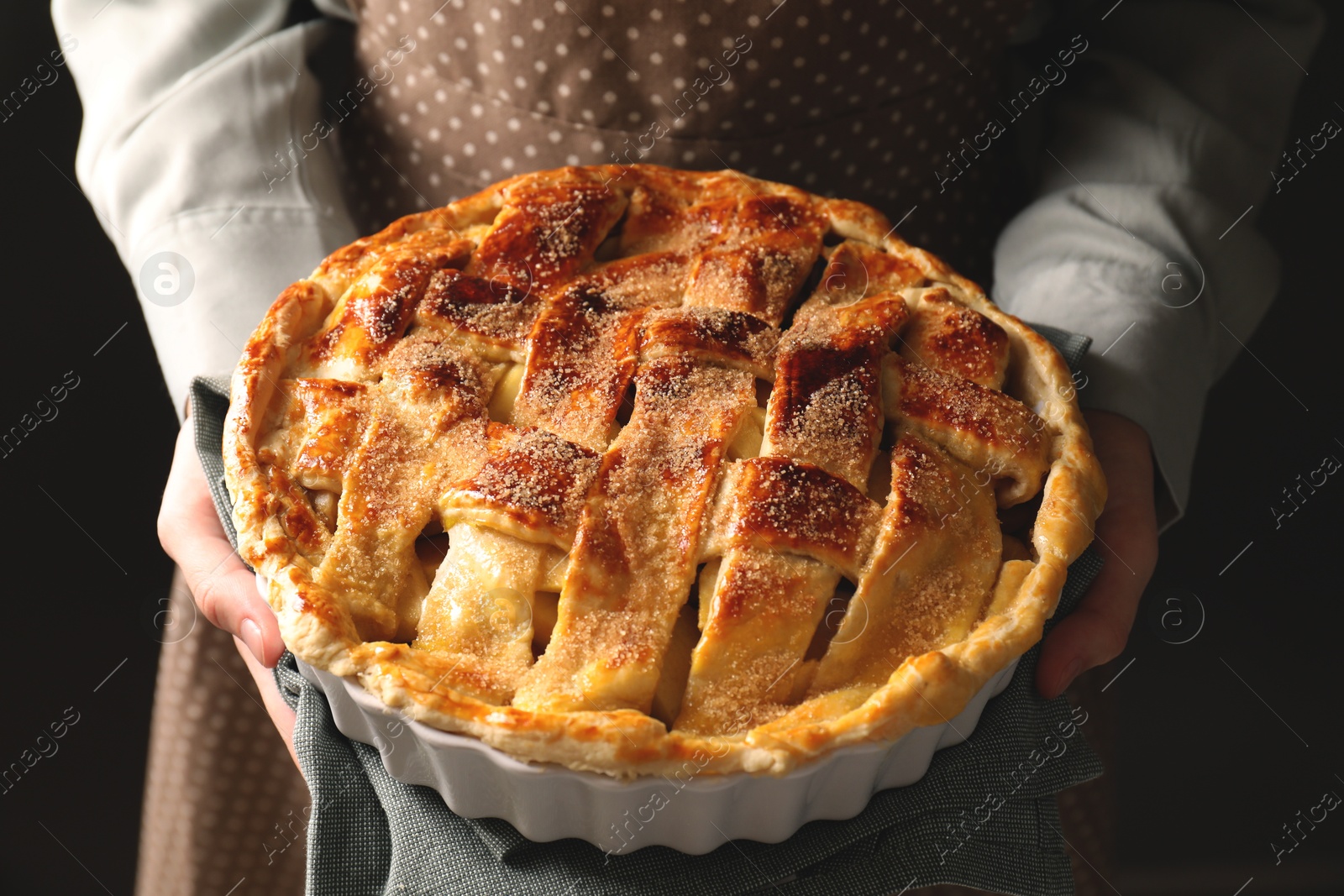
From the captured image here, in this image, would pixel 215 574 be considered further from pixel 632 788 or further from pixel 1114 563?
pixel 1114 563

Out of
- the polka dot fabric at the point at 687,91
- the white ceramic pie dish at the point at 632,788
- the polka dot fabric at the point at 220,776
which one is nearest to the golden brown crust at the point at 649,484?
the white ceramic pie dish at the point at 632,788

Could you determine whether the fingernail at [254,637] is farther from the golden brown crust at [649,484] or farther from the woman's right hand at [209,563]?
the golden brown crust at [649,484]

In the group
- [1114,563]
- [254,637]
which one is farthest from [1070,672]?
[254,637]

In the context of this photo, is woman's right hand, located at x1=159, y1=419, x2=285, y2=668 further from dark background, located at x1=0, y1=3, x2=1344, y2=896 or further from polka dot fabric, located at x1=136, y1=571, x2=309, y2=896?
dark background, located at x1=0, y1=3, x2=1344, y2=896

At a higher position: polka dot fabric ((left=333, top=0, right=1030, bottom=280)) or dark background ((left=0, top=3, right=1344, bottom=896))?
polka dot fabric ((left=333, top=0, right=1030, bottom=280))

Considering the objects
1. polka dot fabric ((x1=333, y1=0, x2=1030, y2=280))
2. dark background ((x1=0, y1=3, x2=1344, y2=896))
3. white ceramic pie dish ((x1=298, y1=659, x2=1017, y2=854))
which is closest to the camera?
white ceramic pie dish ((x1=298, y1=659, x2=1017, y2=854))

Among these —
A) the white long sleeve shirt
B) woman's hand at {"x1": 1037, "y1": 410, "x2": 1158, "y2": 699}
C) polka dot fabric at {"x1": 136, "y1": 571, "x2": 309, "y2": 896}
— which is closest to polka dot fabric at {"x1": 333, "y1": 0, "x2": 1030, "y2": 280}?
the white long sleeve shirt

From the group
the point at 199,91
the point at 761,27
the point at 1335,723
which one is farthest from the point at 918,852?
the point at 1335,723
